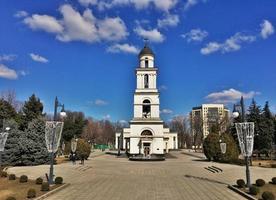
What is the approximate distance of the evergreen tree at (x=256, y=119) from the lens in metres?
53.2

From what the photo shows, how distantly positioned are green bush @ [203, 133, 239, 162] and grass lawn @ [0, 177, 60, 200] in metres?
26.9

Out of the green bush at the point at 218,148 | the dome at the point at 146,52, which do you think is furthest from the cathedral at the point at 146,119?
the green bush at the point at 218,148

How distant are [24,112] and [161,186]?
37.8 m

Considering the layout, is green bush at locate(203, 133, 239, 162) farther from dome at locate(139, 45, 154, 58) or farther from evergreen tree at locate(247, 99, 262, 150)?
dome at locate(139, 45, 154, 58)

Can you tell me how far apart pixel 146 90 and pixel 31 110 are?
66.9ft

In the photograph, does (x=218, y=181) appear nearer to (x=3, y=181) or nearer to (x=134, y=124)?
(x=3, y=181)

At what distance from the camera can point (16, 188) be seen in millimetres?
21766

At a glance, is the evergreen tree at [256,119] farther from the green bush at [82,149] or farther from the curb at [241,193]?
the curb at [241,193]

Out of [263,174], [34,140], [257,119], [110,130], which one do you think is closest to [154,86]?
[257,119]

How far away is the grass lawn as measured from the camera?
19.4 meters

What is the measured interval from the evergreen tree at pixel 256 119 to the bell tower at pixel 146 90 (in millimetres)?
15846

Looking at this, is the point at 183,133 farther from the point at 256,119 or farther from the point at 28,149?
the point at 28,149

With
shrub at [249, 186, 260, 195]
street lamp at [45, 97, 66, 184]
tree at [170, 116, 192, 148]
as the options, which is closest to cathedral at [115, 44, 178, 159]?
street lamp at [45, 97, 66, 184]

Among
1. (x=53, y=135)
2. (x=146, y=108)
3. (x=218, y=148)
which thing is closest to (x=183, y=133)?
(x=146, y=108)
